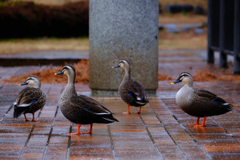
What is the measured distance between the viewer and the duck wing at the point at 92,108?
18.0 feet

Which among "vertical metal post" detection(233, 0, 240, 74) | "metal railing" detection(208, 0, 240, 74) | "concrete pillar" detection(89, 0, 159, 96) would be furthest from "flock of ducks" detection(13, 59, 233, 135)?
"metal railing" detection(208, 0, 240, 74)

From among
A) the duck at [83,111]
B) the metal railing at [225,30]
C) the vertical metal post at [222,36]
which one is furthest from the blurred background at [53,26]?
the duck at [83,111]

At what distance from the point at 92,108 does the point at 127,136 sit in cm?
59

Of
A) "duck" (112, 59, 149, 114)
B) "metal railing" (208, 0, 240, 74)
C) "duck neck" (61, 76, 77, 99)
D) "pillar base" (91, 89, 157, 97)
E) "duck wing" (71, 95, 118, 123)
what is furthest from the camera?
"metal railing" (208, 0, 240, 74)

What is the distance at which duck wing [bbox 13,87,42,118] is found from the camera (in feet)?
20.1

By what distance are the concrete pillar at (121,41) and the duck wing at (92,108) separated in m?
2.97

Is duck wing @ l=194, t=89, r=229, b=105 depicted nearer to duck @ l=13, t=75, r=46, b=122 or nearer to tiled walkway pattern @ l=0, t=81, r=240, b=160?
tiled walkway pattern @ l=0, t=81, r=240, b=160

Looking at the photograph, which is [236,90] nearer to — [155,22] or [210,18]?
[155,22]

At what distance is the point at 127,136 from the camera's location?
5582mm

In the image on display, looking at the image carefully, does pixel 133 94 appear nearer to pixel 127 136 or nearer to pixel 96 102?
pixel 96 102

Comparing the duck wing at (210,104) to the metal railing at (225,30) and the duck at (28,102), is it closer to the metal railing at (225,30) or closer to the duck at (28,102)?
the duck at (28,102)

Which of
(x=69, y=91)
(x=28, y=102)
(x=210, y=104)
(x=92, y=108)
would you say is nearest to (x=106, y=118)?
(x=92, y=108)

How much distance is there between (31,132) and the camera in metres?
5.79

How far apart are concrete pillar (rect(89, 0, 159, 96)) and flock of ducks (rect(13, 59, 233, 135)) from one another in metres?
1.69
